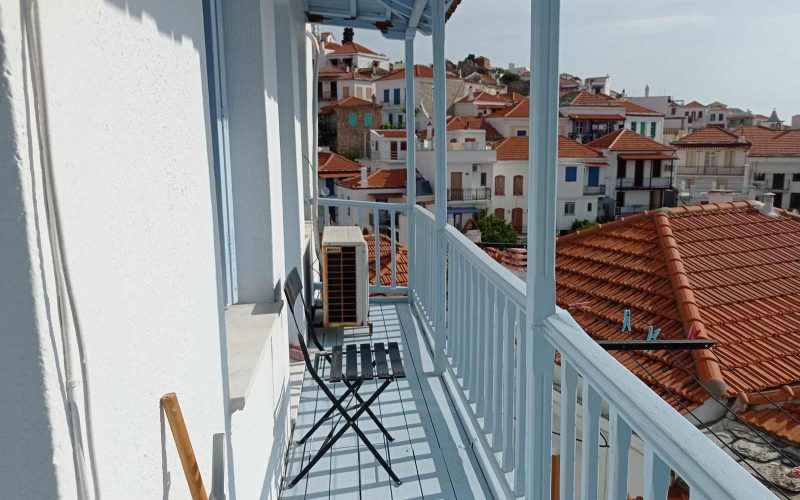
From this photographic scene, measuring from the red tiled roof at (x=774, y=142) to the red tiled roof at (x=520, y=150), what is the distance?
22.1 m

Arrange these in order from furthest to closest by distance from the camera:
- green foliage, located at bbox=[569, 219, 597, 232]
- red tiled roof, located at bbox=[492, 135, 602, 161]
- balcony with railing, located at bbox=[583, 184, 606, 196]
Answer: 1. balcony with railing, located at bbox=[583, 184, 606, 196]
2. green foliage, located at bbox=[569, 219, 597, 232]
3. red tiled roof, located at bbox=[492, 135, 602, 161]

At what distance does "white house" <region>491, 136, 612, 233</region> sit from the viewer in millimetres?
33875

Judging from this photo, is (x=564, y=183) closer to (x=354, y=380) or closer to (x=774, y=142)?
(x=774, y=142)

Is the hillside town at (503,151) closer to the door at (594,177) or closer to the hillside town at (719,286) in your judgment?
the door at (594,177)

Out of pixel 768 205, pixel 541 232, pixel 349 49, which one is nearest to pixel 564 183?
pixel 768 205

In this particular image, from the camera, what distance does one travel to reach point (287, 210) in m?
3.82

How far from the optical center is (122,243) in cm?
91

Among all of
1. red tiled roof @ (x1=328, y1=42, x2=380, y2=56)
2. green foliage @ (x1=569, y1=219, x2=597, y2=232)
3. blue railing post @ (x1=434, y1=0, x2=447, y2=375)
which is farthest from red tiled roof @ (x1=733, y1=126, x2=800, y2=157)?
red tiled roof @ (x1=328, y1=42, x2=380, y2=56)

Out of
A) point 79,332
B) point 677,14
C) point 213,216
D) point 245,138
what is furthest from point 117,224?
point 245,138

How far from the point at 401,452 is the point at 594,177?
1406 inches

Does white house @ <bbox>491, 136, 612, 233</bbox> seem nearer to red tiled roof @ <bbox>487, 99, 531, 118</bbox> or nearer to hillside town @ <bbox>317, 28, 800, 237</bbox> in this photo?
hillside town @ <bbox>317, 28, 800, 237</bbox>

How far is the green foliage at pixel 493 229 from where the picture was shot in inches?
1266

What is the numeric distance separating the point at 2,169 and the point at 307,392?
9.98 feet

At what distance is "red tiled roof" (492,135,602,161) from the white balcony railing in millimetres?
30746
